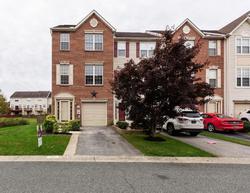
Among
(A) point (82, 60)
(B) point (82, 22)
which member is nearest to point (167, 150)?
(A) point (82, 60)

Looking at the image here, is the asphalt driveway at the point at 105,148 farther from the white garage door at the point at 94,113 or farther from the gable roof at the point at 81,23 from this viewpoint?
the gable roof at the point at 81,23

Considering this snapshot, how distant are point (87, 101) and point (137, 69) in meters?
12.2

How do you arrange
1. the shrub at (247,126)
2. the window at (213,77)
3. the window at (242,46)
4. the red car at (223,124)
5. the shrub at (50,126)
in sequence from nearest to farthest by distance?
1. the shrub at (50,126)
2. the red car at (223,124)
3. the shrub at (247,126)
4. the window at (242,46)
5. the window at (213,77)

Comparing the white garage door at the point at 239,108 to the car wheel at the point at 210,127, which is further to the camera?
the white garage door at the point at 239,108

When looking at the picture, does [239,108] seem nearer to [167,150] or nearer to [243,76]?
[243,76]

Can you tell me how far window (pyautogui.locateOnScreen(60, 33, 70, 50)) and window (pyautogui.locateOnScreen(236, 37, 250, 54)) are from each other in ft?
56.5

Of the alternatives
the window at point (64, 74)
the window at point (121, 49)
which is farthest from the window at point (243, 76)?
the window at point (64, 74)

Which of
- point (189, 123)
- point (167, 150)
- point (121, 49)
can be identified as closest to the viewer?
point (167, 150)

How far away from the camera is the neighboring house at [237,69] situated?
27156 mm

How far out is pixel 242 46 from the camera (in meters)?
27.6

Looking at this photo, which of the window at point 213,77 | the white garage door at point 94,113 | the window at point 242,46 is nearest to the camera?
the white garage door at point 94,113

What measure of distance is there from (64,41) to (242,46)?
1813cm

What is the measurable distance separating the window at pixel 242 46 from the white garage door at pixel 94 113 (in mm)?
14947

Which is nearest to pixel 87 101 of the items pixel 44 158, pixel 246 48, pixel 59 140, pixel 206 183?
pixel 59 140
